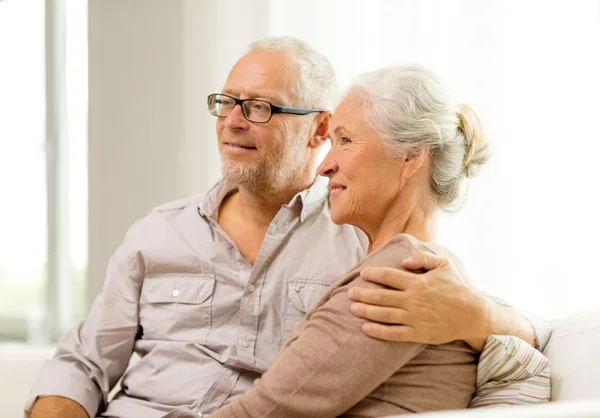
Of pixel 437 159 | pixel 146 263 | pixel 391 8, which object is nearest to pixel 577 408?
pixel 437 159

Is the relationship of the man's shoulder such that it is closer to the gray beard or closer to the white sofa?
the gray beard

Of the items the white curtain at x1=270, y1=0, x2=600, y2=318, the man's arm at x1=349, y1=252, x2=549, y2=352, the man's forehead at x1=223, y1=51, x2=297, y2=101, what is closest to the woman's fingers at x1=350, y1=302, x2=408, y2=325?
the man's arm at x1=349, y1=252, x2=549, y2=352

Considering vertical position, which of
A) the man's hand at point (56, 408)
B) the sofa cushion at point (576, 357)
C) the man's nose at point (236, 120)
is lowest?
the man's hand at point (56, 408)

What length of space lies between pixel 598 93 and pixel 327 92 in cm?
112

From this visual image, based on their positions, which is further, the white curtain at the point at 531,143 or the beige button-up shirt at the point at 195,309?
the white curtain at the point at 531,143

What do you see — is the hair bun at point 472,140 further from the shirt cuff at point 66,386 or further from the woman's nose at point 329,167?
the shirt cuff at point 66,386

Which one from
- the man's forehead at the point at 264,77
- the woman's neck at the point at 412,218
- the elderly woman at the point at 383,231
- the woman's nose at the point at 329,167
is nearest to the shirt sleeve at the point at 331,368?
the elderly woman at the point at 383,231

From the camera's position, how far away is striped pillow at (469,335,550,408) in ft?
4.28

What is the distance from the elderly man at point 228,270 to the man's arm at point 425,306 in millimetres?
612

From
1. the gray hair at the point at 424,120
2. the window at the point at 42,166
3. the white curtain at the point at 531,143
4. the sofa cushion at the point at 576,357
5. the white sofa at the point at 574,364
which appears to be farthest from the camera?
the window at the point at 42,166

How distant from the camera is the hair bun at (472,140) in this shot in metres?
1.55

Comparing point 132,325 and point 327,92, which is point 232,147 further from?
point 132,325

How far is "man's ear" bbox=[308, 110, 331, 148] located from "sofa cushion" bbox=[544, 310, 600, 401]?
84 cm

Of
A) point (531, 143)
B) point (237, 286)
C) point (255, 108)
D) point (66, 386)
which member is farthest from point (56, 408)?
point (531, 143)
